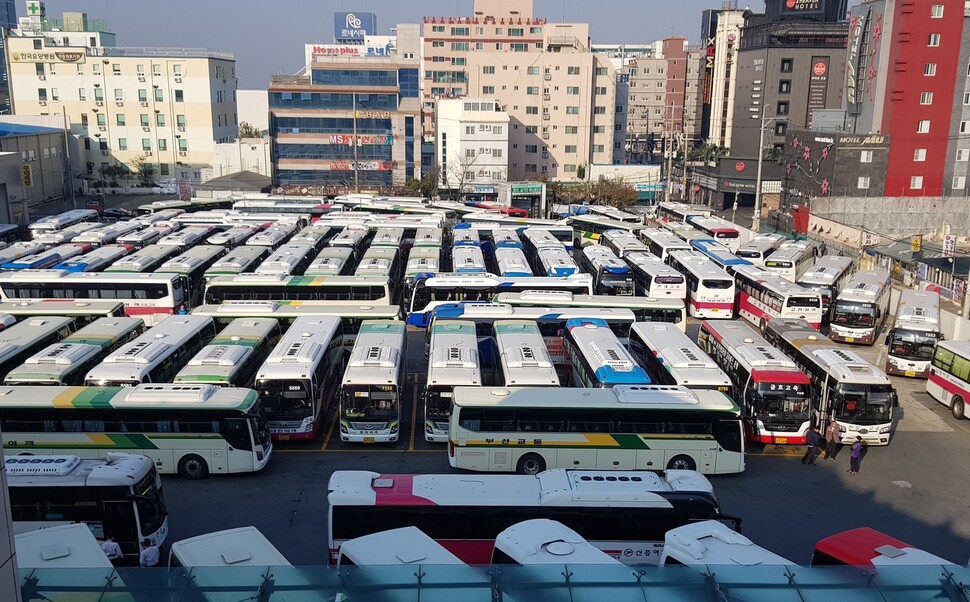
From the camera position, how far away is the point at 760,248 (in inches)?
1518

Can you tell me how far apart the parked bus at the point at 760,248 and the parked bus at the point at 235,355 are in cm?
2182

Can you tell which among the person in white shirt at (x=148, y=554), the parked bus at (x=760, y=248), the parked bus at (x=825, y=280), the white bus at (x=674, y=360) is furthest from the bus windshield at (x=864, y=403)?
the parked bus at (x=760, y=248)

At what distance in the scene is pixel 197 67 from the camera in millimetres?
70500

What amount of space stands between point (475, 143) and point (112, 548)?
2228 inches

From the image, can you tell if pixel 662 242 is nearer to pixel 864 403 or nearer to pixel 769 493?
pixel 864 403

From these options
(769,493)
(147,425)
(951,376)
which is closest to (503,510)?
(769,493)

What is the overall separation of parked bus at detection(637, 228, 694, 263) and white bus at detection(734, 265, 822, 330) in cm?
537

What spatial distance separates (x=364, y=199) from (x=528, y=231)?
612 inches

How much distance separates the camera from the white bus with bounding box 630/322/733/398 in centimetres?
1812

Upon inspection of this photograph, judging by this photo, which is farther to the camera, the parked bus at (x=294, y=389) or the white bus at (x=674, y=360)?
the white bus at (x=674, y=360)

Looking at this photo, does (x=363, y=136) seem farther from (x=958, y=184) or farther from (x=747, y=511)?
(x=747, y=511)

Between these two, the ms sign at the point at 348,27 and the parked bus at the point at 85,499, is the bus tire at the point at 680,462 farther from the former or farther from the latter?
the ms sign at the point at 348,27

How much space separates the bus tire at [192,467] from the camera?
1622 cm

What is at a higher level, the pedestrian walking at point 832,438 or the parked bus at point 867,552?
the parked bus at point 867,552
